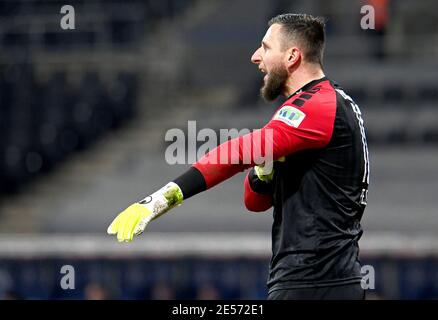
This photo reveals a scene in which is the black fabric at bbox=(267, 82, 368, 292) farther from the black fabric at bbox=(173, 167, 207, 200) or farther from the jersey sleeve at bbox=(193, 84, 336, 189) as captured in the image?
the black fabric at bbox=(173, 167, 207, 200)

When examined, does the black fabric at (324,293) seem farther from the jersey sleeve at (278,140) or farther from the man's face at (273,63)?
the man's face at (273,63)

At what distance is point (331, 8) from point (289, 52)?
579 inches

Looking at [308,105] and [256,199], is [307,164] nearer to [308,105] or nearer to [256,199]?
[308,105]

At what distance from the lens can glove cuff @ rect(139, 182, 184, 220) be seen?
168 inches

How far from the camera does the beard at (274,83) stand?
4730 mm

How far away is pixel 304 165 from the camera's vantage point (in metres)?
4.63

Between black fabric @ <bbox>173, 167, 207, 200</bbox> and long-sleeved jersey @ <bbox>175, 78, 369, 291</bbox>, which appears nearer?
black fabric @ <bbox>173, 167, 207, 200</bbox>

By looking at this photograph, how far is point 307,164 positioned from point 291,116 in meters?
0.25

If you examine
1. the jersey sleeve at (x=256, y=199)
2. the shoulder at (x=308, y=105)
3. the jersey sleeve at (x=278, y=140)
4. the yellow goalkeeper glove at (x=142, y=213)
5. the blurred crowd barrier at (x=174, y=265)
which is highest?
the shoulder at (x=308, y=105)

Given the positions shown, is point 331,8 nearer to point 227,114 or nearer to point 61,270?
point 227,114

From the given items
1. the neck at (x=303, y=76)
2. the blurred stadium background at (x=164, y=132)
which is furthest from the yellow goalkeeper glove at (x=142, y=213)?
the blurred stadium background at (x=164, y=132)

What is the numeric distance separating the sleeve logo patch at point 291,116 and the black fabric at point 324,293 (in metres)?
0.72

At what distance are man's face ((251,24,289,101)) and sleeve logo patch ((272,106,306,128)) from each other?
0.71 ft

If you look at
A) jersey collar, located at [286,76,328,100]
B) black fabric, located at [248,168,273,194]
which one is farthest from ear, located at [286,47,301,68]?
black fabric, located at [248,168,273,194]
